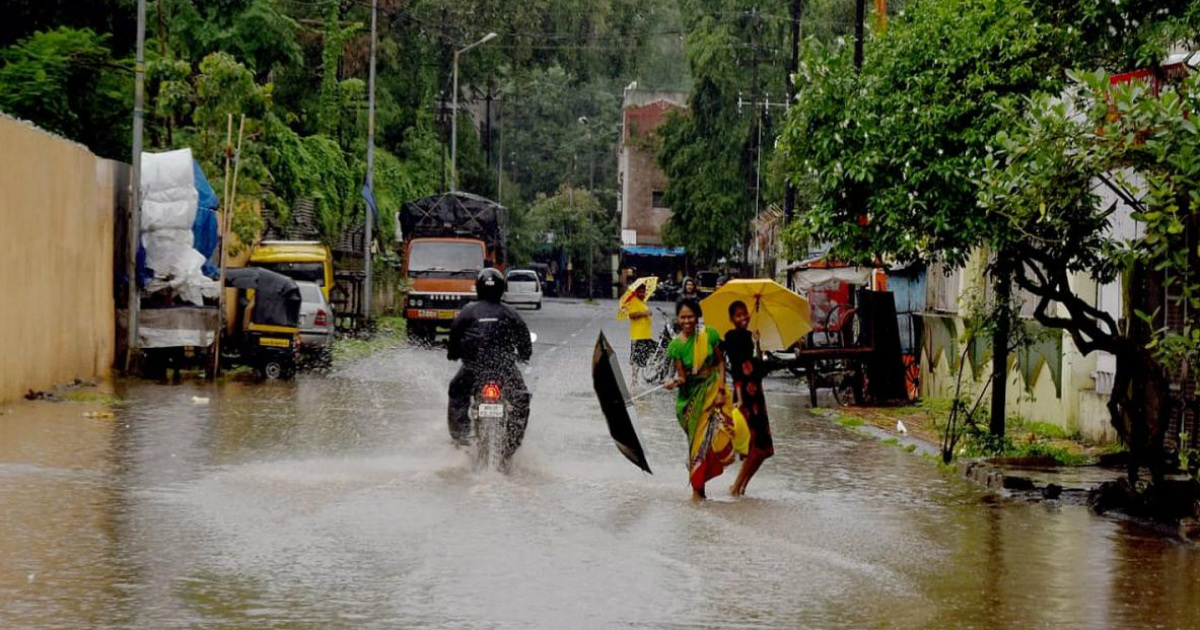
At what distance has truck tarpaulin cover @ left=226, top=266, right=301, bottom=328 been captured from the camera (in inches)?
1080

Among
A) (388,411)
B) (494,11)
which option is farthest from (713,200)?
(388,411)

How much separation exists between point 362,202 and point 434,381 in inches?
979

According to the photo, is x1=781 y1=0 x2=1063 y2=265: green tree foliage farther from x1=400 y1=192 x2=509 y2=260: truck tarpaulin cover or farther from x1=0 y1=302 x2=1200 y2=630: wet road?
x1=400 y1=192 x2=509 y2=260: truck tarpaulin cover

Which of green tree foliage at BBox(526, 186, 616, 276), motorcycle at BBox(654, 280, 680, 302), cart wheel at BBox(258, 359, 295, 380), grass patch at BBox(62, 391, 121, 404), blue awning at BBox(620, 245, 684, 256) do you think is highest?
green tree foliage at BBox(526, 186, 616, 276)

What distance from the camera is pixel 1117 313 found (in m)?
19.5

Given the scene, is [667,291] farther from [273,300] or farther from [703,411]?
[703,411]

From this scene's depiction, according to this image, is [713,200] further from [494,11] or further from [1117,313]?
[1117,313]

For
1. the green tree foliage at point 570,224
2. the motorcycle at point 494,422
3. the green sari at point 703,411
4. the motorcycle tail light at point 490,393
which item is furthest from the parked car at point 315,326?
the green tree foliage at point 570,224

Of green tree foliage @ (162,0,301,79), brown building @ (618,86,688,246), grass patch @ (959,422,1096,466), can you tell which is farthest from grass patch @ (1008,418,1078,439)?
brown building @ (618,86,688,246)

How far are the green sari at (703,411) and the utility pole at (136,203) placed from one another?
14552 millimetres

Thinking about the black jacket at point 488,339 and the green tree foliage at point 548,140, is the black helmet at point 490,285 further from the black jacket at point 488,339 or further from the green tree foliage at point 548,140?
the green tree foliage at point 548,140

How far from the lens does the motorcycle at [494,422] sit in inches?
575

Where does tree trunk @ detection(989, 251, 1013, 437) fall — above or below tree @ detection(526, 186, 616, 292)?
below

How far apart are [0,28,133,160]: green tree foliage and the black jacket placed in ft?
57.7
